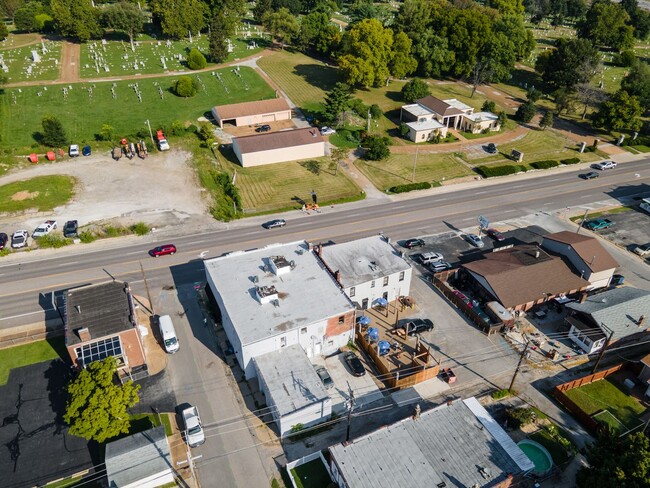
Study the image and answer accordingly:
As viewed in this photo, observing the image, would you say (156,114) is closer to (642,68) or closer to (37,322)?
(37,322)

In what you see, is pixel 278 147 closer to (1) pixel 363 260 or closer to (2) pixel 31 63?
(1) pixel 363 260

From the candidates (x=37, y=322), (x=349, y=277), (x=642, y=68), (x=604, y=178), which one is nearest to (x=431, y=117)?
(x=604, y=178)

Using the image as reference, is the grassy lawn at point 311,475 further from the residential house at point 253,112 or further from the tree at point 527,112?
the tree at point 527,112

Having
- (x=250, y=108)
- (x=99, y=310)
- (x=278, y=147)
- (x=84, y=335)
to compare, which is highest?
(x=250, y=108)

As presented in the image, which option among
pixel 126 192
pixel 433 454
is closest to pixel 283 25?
pixel 126 192

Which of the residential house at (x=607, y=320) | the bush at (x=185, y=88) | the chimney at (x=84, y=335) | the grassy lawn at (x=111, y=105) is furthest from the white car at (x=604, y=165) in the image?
the chimney at (x=84, y=335)

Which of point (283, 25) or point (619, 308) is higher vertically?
point (283, 25)
